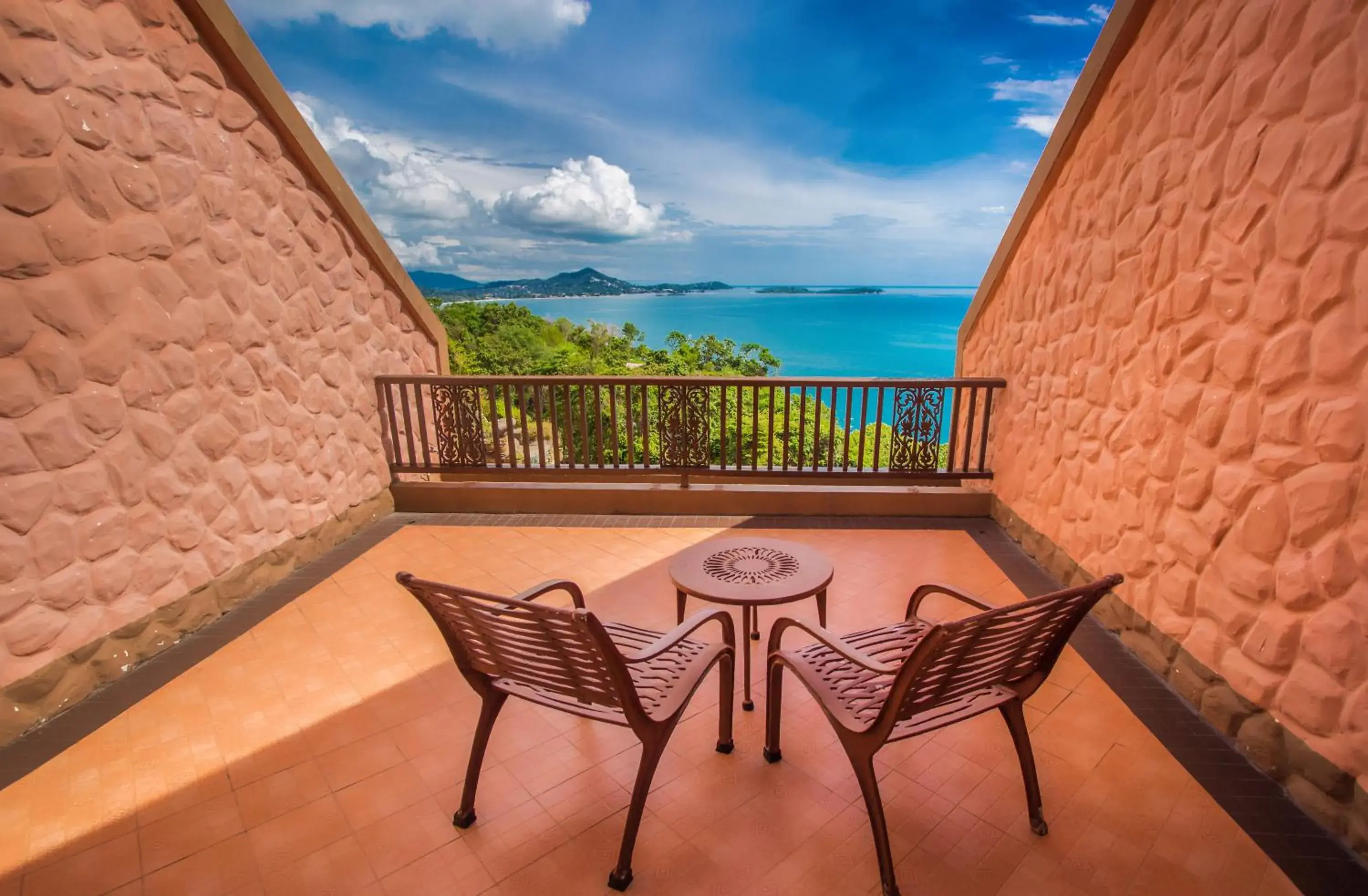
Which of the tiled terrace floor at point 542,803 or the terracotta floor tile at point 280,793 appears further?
the terracotta floor tile at point 280,793

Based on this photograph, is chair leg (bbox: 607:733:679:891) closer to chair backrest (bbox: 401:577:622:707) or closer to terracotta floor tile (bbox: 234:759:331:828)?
chair backrest (bbox: 401:577:622:707)

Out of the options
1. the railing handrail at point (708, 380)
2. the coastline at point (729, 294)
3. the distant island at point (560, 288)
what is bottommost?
the railing handrail at point (708, 380)

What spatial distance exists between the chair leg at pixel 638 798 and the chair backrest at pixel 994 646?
61 centimetres

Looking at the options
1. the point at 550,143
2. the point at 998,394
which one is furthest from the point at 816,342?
the point at 998,394

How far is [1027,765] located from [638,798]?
1128 millimetres

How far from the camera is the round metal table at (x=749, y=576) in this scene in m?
2.20

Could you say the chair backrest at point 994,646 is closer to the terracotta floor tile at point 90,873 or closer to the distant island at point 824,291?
the terracotta floor tile at point 90,873

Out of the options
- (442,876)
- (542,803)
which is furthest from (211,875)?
(542,803)

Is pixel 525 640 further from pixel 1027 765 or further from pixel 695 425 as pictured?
pixel 695 425

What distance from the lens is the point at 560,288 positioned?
19.2 metres

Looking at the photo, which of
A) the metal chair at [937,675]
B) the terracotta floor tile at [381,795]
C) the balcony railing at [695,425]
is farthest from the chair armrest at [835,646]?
the balcony railing at [695,425]

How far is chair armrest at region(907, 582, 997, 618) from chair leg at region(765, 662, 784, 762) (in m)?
0.51

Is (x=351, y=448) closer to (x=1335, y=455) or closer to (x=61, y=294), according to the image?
(x=61, y=294)

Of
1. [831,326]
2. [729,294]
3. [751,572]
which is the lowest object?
[831,326]
